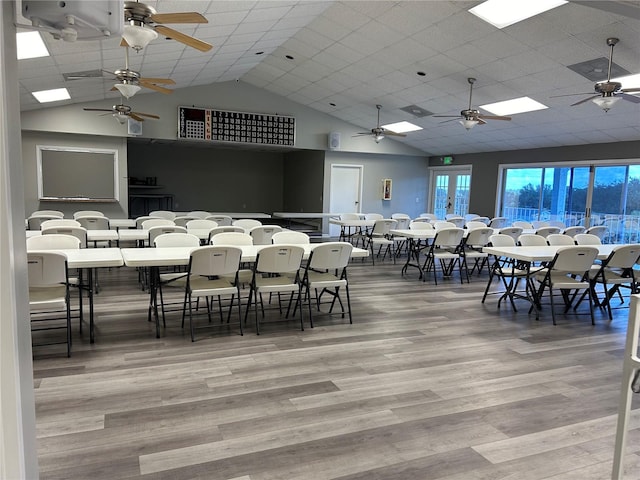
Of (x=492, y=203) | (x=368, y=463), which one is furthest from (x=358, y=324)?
(x=492, y=203)

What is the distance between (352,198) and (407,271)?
5.90 metres

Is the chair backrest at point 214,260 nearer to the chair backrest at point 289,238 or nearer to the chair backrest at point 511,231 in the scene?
the chair backrest at point 289,238

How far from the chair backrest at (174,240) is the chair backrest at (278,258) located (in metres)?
1.10

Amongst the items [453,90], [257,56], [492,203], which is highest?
[257,56]

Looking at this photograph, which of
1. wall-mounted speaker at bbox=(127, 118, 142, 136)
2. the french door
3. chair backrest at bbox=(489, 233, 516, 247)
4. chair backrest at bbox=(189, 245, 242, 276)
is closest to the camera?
chair backrest at bbox=(189, 245, 242, 276)

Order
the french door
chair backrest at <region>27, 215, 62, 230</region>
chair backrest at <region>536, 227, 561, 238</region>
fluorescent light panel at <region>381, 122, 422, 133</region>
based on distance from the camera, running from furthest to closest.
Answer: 1. the french door
2. fluorescent light panel at <region>381, 122, 422, 133</region>
3. chair backrest at <region>536, 227, 561, 238</region>
4. chair backrest at <region>27, 215, 62, 230</region>

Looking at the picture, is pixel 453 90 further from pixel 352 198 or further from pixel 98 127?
pixel 98 127

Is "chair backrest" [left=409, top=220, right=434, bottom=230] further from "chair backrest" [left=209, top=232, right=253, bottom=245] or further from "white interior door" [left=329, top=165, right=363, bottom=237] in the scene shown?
"white interior door" [left=329, top=165, right=363, bottom=237]

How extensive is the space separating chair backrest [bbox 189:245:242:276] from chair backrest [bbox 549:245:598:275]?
11.2ft

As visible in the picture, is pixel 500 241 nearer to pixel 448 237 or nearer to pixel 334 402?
pixel 448 237

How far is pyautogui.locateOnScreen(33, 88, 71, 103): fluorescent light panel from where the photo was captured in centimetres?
823

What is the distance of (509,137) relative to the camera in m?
10.6

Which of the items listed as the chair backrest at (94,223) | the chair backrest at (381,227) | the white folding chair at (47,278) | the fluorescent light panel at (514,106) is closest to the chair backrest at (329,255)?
the white folding chair at (47,278)

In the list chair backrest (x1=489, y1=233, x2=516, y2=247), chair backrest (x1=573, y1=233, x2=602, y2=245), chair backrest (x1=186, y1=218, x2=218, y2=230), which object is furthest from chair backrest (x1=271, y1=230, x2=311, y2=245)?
chair backrest (x1=573, y1=233, x2=602, y2=245)
